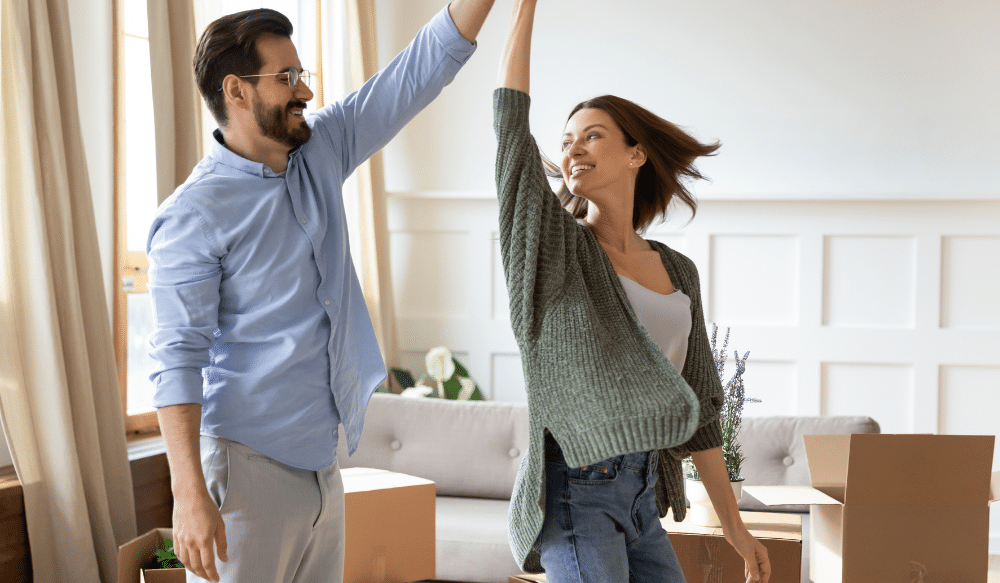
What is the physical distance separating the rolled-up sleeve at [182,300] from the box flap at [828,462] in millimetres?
1303

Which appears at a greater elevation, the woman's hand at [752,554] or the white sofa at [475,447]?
the woman's hand at [752,554]

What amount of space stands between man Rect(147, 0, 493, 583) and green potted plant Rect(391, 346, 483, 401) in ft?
7.48

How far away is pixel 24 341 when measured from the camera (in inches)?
79.8

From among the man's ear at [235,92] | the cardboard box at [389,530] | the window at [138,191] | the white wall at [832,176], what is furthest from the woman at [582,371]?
the white wall at [832,176]

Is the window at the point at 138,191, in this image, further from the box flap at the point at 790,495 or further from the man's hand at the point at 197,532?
the box flap at the point at 790,495

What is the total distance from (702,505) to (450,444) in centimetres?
112

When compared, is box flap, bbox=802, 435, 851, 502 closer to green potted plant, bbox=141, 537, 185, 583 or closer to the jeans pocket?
the jeans pocket

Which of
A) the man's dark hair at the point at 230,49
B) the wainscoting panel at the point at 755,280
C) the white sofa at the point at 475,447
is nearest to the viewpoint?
the man's dark hair at the point at 230,49

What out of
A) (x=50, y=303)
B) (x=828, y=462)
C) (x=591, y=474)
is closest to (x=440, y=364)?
(x=50, y=303)

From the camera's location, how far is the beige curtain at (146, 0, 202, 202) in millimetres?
2469

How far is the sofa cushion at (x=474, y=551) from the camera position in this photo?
8.43 feet

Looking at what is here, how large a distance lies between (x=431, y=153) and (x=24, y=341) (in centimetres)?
235

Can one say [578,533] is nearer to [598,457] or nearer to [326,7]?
[598,457]

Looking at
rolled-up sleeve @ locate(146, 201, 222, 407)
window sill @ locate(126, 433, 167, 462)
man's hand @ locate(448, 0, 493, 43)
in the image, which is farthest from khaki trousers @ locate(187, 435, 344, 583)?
window sill @ locate(126, 433, 167, 462)
